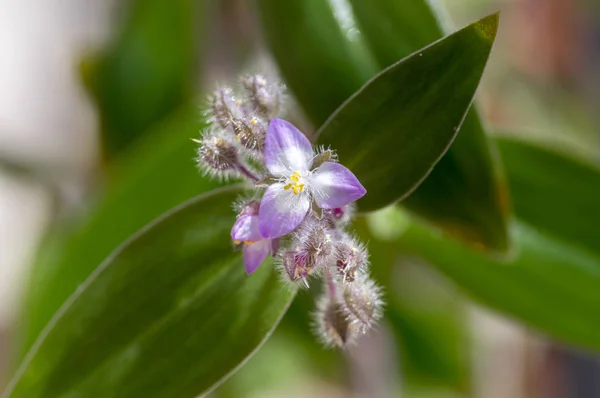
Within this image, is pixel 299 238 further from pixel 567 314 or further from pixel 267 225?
pixel 567 314

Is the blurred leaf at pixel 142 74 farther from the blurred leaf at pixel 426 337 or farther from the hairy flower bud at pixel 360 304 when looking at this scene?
the hairy flower bud at pixel 360 304

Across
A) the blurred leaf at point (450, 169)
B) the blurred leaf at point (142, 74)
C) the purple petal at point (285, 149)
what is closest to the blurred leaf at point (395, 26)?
the blurred leaf at point (450, 169)

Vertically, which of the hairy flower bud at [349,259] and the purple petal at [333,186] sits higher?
the purple petal at [333,186]

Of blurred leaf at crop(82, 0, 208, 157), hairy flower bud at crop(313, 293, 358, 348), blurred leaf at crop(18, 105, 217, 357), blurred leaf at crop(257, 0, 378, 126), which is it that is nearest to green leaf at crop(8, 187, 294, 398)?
hairy flower bud at crop(313, 293, 358, 348)

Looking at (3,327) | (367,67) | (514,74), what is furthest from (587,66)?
(3,327)

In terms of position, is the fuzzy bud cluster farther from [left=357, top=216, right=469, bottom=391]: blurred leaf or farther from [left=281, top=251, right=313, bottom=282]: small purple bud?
[left=357, top=216, right=469, bottom=391]: blurred leaf
